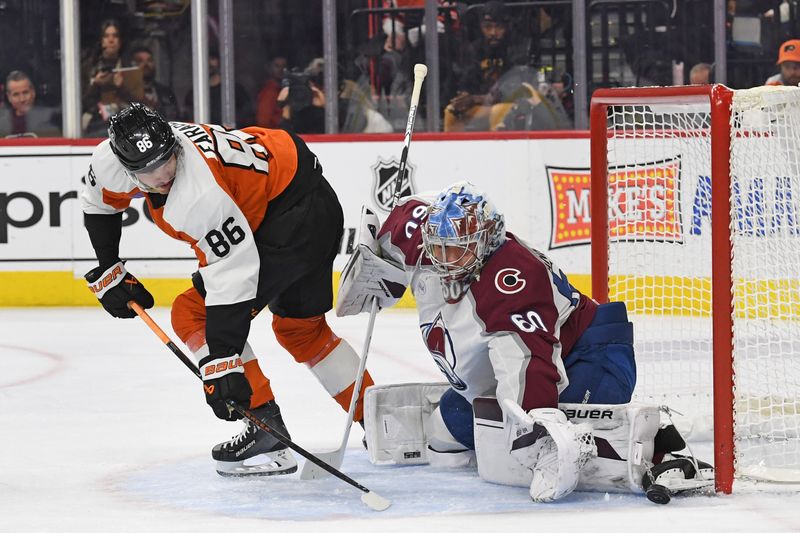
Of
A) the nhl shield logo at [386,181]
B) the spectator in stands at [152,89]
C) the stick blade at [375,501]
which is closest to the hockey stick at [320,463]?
the stick blade at [375,501]

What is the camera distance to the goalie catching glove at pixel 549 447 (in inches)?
104

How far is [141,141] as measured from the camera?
2.72m

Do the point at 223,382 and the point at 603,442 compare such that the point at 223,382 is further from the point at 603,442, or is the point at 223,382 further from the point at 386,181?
the point at 386,181

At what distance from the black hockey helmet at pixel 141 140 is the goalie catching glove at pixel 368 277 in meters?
0.59

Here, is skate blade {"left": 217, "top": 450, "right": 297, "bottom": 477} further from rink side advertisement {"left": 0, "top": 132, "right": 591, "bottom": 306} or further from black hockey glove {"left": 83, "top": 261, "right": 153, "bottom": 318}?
rink side advertisement {"left": 0, "top": 132, "right": 591, "bottom": 306}

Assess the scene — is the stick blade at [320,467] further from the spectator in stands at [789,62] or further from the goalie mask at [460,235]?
the spectator in stands at [789,62]

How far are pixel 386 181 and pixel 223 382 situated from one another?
3507mm

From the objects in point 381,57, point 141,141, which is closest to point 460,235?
point 141,141

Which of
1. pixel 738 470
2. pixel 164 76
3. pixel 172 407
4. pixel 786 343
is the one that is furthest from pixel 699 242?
pixel 164 76

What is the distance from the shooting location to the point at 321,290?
10.3 feet

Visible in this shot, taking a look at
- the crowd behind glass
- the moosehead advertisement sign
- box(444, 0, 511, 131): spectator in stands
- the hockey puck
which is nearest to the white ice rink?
the hockey puck

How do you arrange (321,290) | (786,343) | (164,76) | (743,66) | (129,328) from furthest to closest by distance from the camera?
(164,76) < (743,66) < (129,328) < (786,343) < (321,290)

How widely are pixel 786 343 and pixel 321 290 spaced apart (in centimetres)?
141

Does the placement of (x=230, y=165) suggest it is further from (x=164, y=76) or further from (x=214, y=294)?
(x=164, y=76)
